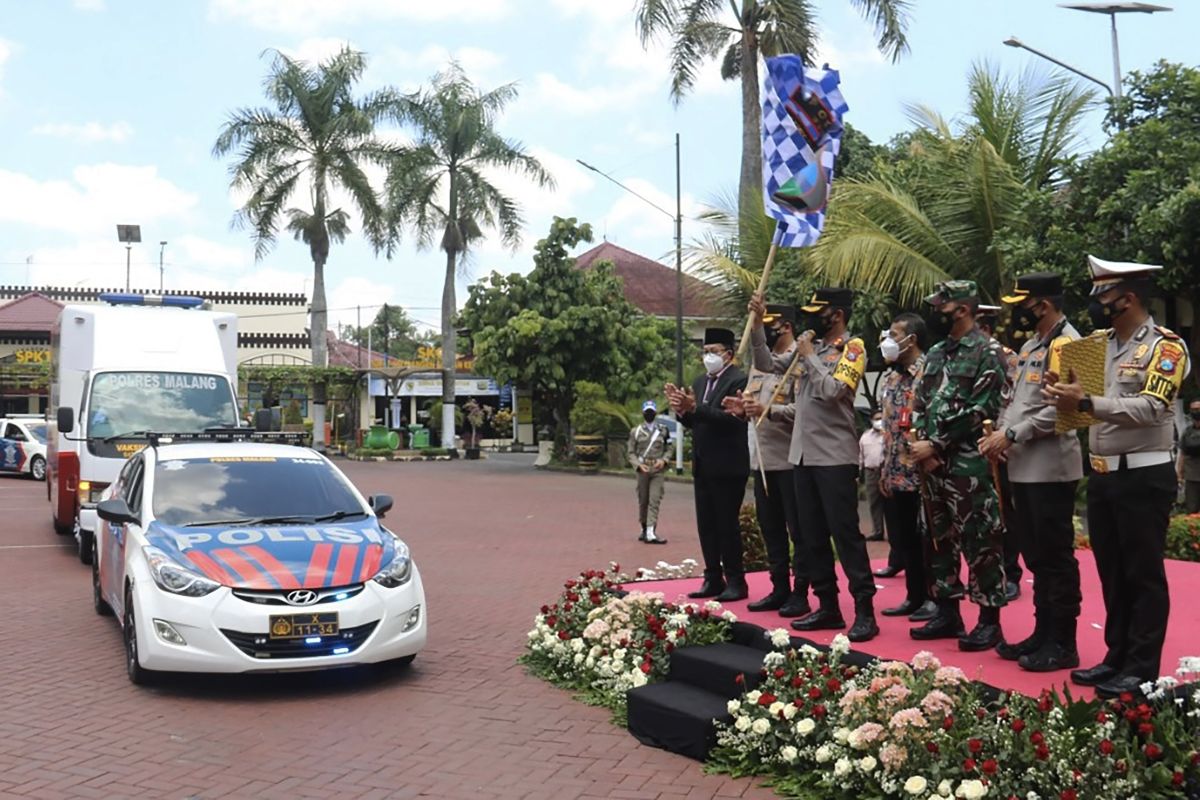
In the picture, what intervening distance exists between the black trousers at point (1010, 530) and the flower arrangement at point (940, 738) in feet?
3.22

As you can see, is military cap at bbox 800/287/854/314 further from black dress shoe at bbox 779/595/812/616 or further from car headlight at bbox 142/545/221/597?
car headlight at bbox 142/545/221/597

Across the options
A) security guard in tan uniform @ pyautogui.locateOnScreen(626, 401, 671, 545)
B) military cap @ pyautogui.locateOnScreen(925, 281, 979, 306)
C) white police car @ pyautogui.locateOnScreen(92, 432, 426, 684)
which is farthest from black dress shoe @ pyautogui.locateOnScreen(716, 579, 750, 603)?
security guard in tan uniform @ pyautogui.locateOnScreen(626, 401, 671, 545)

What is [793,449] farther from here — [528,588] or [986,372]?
[528,588]

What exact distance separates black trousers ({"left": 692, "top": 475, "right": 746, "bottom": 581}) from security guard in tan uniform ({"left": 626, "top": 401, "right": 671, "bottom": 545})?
7640 mm

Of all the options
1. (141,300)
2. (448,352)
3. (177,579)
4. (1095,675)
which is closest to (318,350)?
(448,352)

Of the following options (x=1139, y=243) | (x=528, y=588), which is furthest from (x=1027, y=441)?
(x=1139, y=243)

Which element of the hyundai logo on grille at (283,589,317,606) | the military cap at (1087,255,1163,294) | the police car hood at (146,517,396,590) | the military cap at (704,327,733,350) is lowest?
the hyundai logo on grille at (283,589,317,606)

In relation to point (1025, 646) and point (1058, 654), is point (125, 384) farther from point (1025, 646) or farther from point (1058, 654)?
point (1058, 654)

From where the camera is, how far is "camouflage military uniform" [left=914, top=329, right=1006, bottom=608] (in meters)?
5.93

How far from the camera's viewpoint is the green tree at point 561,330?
3198 centimetres

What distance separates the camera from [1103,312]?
17.0 feet

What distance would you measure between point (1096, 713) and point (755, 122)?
20304 mm

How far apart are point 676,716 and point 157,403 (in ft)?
31.5

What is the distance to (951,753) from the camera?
4730mm
